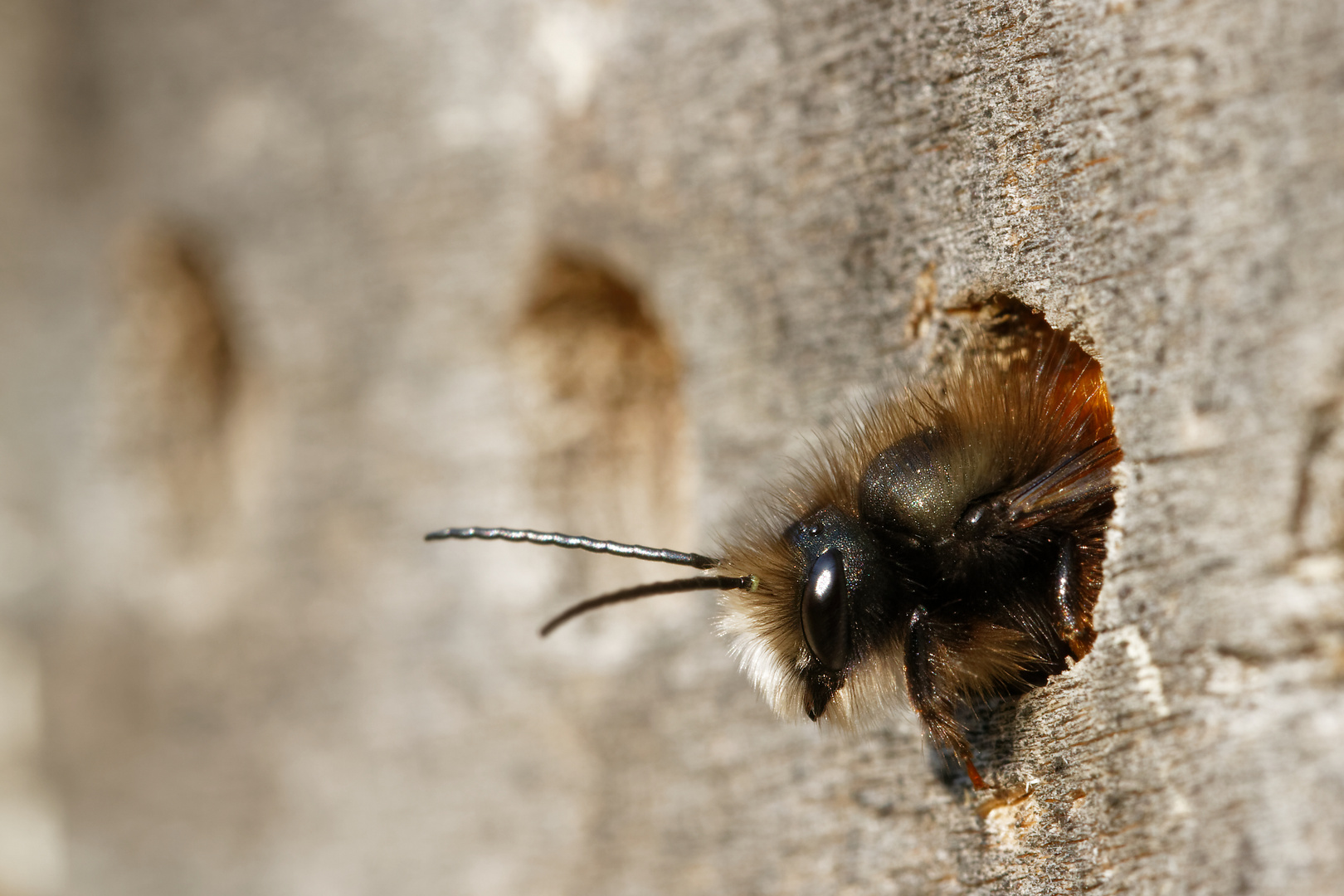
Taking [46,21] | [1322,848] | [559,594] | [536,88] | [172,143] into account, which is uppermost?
[46,21]

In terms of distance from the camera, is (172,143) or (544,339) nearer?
(544,339)

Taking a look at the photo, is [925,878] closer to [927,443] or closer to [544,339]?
[927,443]

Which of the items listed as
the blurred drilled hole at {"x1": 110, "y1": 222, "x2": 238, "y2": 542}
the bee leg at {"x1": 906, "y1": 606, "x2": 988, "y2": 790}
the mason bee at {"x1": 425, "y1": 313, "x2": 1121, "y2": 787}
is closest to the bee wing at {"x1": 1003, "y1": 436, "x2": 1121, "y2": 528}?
the mason bee at {"x1": 425, "y1": 313, "x2": 1121, "y2": 787}

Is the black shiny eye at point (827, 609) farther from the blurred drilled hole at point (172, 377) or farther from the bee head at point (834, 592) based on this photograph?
the blurred drilled hole at point (172, 377)

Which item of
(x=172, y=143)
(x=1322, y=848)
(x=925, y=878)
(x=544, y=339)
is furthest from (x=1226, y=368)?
(x=172, y=143)

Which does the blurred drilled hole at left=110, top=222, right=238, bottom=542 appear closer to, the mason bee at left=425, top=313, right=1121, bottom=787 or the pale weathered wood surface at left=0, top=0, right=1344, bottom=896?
the pale weathered wood surface at left=0, top=0, right=1344, bottom=896

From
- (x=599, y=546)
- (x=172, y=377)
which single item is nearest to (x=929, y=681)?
(x=599, y=546)
